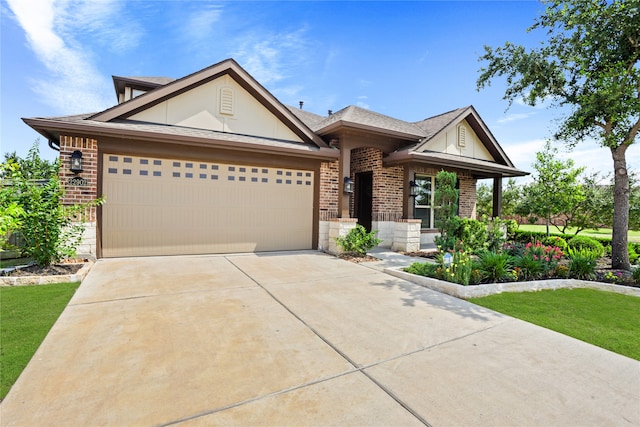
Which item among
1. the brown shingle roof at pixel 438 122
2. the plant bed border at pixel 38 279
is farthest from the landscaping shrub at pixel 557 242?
the plant bed border at pixel 38 279

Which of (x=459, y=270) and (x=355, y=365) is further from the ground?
(x=459, y=270)

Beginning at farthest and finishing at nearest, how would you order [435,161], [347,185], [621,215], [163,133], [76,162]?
1. [435,161]
2. [347,185]
3. [621,215]
4. [163,133]
5. [76,162]

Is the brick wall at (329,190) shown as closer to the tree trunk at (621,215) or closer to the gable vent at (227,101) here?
the gable vent at (227,101)

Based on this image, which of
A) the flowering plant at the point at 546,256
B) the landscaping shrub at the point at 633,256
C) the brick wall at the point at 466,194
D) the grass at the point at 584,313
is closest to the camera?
the grass at the point at 584,313

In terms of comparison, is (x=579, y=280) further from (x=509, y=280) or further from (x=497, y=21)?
(x=497, y=21)

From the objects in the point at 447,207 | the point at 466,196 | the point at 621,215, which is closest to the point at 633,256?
the point at 621,215

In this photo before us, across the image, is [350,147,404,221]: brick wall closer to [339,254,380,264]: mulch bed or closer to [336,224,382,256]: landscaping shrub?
[336,224,382,256]: landscaping shrub

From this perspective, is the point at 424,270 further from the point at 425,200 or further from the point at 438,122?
the point at 438,122

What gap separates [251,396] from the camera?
2.24 m

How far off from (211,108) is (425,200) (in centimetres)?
818

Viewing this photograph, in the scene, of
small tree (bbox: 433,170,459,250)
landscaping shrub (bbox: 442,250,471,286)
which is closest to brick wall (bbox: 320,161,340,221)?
small tree (bbox: 433,170,459,250)

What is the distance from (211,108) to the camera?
8.20 metres

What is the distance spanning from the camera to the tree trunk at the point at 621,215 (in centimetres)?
764

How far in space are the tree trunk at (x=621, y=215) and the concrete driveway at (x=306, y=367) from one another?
6150 mm
